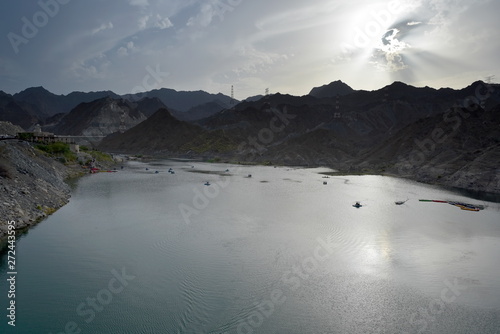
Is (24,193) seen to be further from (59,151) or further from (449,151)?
(449,151)

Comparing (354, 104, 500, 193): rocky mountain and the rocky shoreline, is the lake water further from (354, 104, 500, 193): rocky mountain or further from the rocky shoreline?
(354, 104, 500, 193): rocky mountain

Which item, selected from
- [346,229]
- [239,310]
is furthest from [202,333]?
[346,229]

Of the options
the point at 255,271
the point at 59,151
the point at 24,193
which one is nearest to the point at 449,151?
the point at 255,271

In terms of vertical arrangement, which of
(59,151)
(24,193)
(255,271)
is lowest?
(255,271)

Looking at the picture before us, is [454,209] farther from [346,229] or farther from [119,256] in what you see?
[119,256]

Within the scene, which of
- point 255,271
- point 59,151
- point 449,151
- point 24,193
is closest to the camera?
point 255,271

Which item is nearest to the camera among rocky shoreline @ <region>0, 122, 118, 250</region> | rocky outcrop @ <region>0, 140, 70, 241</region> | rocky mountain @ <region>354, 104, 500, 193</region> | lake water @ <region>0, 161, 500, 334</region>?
lake water @ <region>0, 161, 500, 334</region>

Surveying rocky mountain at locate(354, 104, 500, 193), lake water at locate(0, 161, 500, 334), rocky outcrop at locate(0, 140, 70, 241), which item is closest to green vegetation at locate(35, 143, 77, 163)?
rocky outcrop at locate(0, 140, 70, 241)
